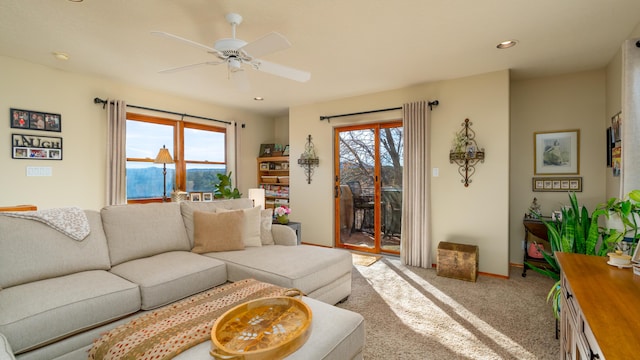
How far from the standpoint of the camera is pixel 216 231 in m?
2.72

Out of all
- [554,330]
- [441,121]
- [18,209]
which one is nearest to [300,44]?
[441,121]

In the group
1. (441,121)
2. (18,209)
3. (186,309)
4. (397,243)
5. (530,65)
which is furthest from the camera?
(397,243)

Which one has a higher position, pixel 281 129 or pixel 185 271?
pixel 281 129

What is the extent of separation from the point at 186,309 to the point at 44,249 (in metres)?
1.26

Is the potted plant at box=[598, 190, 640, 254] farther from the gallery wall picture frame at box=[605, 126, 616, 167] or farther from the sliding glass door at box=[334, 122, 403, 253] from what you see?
the sliding glass door at box=[334, 122, 403, 253]

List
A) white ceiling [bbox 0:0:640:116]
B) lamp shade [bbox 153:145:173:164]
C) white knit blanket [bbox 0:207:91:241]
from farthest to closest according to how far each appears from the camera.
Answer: lamp shade [bbox 153:145:173:164] < white ceiling [bbox 0:0:640:116] < white knit blanket [bbox 0:207:91:241]

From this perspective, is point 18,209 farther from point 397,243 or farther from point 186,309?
point 397,243

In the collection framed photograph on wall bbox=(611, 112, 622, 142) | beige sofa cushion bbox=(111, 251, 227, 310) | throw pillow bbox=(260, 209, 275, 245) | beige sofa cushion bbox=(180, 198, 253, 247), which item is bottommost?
beige sofa cushion bbox=(111, 251, 227, 310)

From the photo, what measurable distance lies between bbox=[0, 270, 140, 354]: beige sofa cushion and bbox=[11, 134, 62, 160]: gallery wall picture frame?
2141 millimetres

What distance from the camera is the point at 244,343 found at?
45.9 inches

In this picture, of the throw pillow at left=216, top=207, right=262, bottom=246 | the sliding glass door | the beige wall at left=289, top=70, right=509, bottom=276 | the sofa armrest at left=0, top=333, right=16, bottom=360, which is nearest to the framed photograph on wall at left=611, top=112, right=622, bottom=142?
the beige wall at left=289, top=70, right=509, bottom=276

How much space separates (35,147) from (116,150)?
76 cm

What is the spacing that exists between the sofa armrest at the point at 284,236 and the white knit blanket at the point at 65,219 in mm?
1592

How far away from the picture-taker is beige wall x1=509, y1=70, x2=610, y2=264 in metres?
3.48
